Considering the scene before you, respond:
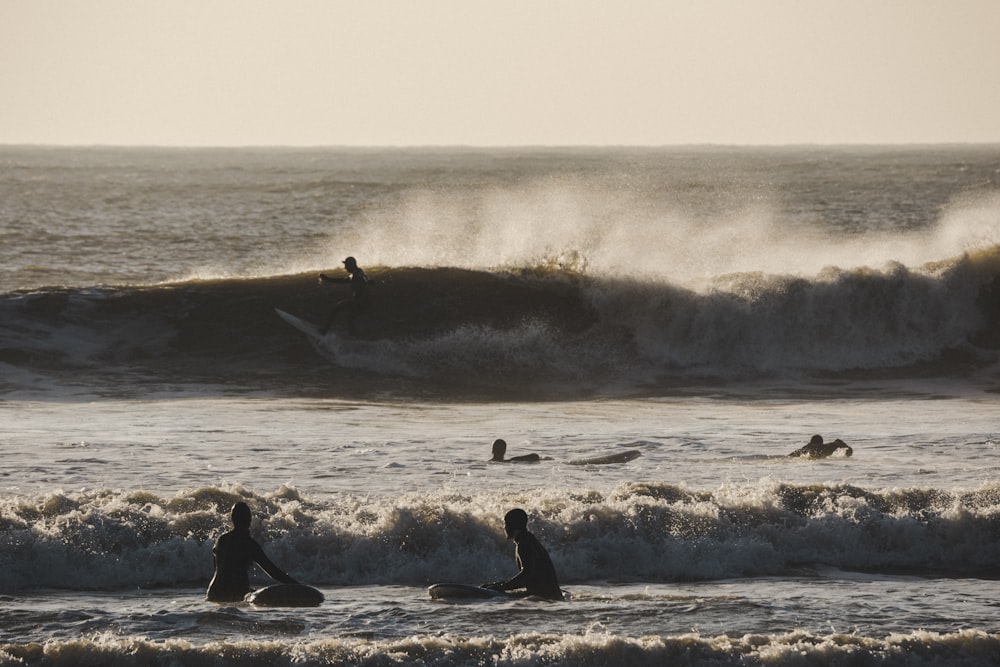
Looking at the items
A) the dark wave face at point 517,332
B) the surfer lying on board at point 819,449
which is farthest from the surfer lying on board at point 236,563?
the dark wave face at point 517,332

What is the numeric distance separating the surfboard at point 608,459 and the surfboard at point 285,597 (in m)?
4.91

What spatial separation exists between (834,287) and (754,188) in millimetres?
82326

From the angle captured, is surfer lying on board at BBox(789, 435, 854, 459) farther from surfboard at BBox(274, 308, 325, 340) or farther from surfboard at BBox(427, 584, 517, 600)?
surfboard at BBox(274, 308, 325, 340)

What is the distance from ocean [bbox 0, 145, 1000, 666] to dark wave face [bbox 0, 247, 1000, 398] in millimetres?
68

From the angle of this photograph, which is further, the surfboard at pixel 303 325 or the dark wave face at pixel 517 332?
the surfboard at pixel 303 325

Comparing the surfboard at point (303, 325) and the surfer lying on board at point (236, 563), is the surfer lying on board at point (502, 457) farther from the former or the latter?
the surfboard at point (303, 325)

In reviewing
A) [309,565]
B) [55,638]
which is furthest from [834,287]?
[55,638]

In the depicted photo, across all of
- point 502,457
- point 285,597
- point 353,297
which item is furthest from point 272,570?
point 353,297

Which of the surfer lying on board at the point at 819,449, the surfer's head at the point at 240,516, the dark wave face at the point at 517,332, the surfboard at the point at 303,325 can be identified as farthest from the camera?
the surfboard at the point at 303,325

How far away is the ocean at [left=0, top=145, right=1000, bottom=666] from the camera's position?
9.19 m

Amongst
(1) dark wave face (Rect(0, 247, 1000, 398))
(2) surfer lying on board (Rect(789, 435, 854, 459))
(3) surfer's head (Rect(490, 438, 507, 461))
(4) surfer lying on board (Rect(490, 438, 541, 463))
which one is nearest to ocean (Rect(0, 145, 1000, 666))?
(1) dark wave face (Rect(0, 247, 1000, 398))

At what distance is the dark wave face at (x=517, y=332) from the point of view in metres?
21.3

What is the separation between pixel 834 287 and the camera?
82.2 ft

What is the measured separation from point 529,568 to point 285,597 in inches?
70.8
